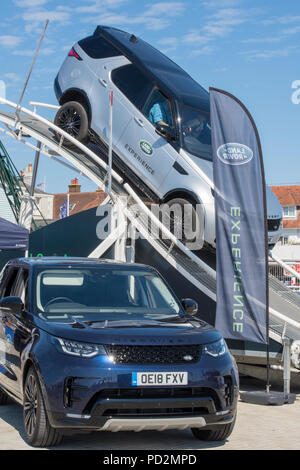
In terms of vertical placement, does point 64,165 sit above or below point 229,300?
above

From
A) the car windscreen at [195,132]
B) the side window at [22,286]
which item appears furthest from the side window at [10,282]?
the car windscreen at [195,132]

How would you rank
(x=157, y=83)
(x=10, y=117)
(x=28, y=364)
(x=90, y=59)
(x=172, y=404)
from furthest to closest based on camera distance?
(x=10, y=117) → (x=90, y=59) → (x=157, y=83) → (x=28, y=364) → (x=172, y=404)

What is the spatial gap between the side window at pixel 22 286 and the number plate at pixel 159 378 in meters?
1.64

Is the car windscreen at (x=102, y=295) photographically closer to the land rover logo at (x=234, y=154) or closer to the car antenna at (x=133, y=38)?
the land rover logo at (x=234, y=154)

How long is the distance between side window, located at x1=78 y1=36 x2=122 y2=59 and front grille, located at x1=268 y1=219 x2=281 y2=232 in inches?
167

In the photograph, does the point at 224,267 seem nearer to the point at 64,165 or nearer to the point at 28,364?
the point at 28,364

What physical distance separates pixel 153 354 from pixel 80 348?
58 cm

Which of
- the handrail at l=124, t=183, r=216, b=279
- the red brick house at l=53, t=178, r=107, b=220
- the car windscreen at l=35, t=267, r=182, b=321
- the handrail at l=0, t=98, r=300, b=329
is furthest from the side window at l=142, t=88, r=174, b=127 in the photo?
the red brick house at l=53, t=178, r=107, b=220

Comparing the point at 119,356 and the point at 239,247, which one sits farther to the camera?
the point at 239,247

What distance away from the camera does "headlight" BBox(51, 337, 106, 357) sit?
5.95 metres

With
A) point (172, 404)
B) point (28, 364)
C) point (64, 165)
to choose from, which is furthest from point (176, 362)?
point (64, 165)

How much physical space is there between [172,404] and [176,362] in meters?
0.34

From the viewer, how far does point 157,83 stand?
1350 cm

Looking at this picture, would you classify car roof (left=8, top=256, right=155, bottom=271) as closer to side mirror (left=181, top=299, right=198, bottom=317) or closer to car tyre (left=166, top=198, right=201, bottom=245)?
side mirror (left=181, top=299, right=198, bottom=317)
